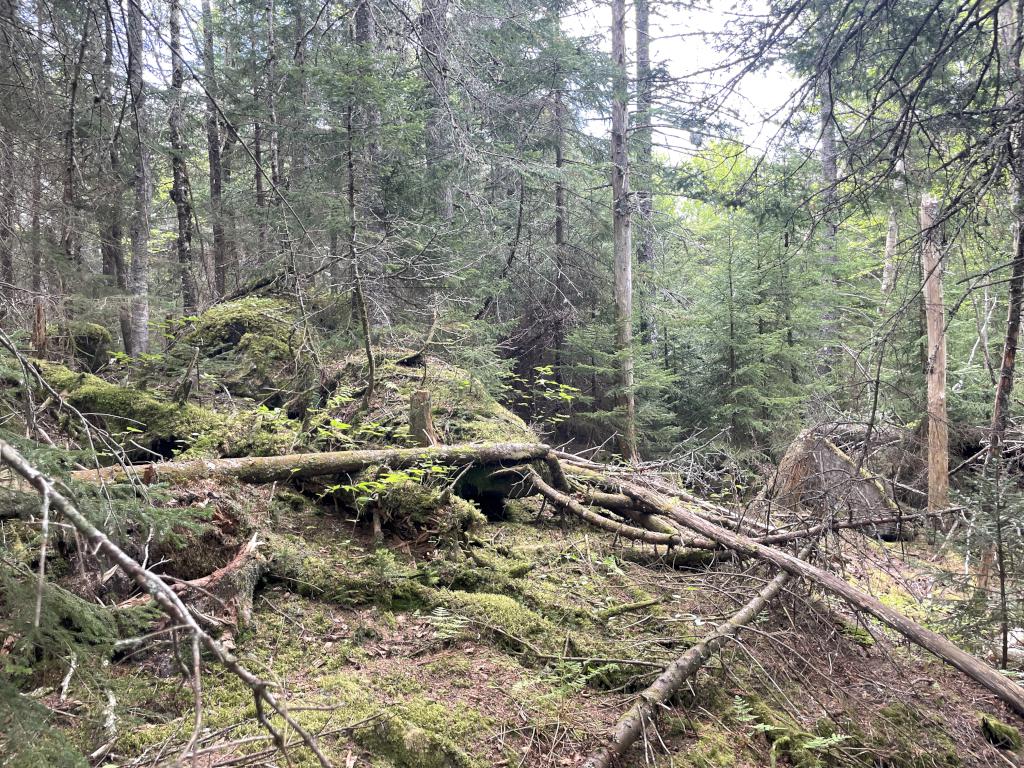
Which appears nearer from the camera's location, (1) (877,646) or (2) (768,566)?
(1) (877,646)

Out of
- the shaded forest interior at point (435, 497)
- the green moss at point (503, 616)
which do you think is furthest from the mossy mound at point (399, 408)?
the green moss at point (503, 616)

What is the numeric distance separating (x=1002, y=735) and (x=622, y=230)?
11.6 m

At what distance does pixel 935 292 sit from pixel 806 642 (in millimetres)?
6875

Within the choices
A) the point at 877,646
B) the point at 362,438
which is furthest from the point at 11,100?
the point at 877,646

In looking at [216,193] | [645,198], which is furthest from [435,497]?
[216,193]

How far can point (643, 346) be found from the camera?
1223 cm

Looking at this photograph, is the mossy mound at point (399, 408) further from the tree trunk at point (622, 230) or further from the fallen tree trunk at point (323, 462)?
the tree trunk at point (622, 230)

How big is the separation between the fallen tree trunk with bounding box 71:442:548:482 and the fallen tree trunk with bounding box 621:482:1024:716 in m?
1.75

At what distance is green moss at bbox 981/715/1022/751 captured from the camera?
11.1 ft

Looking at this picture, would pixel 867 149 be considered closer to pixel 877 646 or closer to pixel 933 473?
pixel 877 646

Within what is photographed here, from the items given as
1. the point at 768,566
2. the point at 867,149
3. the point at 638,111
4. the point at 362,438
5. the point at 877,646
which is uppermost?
the point at 638,111

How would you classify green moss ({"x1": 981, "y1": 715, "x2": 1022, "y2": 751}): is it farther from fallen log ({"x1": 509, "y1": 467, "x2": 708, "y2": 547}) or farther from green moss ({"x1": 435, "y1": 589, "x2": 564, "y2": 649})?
green moss ({"x1": 435, "y1": 589, "x2": 564, "y2": 649})

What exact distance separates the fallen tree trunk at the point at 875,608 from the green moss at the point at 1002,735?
0.33m

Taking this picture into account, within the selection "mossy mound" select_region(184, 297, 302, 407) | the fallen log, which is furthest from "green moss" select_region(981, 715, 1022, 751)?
"mossy mound" select_region(184, 297, 302, 407)
